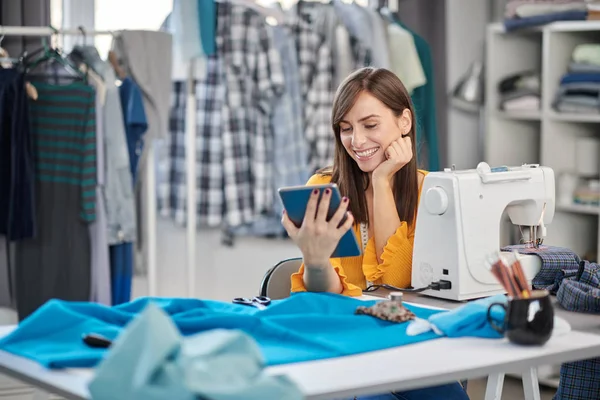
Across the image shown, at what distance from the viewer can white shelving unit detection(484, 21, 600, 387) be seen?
401cm

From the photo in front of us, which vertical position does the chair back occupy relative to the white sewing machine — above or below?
below

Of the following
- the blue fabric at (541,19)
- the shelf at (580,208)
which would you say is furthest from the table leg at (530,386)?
the blue fabric at (541,19)

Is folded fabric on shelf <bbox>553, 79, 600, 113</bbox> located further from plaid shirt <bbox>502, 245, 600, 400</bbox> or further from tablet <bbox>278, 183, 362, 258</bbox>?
tablet <bbox>278, 183, 362, 258</bbox>

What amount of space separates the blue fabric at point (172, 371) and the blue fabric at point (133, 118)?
2.28m

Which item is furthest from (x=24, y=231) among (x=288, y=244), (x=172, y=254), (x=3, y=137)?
(x=288, y=244)

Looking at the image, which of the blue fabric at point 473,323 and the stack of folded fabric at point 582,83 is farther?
the stack of folded fabric at point 582,83

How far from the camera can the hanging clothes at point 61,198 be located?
134 inches

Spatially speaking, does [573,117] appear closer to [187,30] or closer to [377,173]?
[187,30]

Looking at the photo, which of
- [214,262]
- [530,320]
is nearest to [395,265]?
[530,320]

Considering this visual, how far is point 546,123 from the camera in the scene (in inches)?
160

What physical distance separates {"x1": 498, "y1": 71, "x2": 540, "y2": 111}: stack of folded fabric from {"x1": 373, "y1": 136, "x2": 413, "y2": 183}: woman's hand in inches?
75.8

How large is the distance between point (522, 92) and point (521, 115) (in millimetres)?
101

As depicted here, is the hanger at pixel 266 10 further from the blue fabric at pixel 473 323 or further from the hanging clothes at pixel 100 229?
the blue fabric at pixel 473 323

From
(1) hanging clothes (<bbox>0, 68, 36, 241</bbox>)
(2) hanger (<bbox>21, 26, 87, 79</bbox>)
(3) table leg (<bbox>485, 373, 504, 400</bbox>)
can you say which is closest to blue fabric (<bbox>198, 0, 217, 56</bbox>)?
(2) hanger (<bbox>21, 26, 87, 79</bbox>)
